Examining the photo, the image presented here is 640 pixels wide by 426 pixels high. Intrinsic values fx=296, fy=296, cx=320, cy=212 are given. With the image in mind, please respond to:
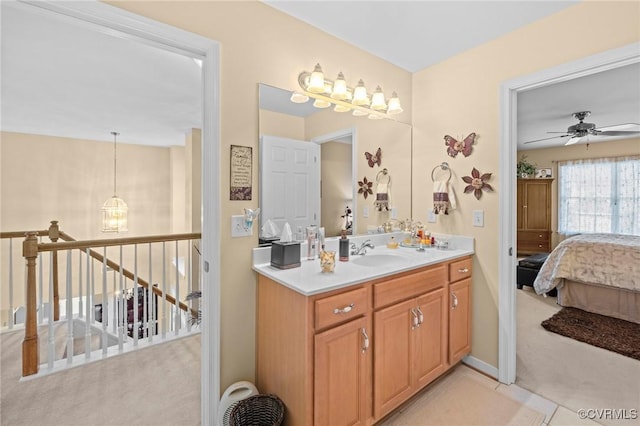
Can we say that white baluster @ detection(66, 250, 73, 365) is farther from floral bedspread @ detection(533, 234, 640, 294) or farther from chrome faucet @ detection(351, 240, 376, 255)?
floral bedspread @ detection(533, 234, 640, 294)

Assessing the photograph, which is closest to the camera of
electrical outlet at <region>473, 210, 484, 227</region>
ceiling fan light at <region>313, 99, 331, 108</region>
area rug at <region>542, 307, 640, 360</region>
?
ceiling fan light at <region>313, 99, 331, 108</region>

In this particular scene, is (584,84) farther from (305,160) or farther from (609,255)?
(305,160)

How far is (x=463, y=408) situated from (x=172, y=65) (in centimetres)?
328

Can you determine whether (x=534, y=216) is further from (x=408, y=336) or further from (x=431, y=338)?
(x=408, y=336)

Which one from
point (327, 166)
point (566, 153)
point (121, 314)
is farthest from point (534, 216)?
point (121, 314)

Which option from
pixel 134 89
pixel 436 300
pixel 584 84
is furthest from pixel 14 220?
pixel 584 84

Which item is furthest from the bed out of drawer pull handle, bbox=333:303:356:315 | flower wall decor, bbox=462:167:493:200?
drawer pull handle, bbox=333:303:356:315

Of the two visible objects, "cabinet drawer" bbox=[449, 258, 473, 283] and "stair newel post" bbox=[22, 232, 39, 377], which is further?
"stair newel post" bbox=[22, 232, 39, 377]

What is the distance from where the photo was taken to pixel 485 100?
2.22 meters

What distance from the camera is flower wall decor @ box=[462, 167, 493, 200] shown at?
2.22m

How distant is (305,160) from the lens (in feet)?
6.82

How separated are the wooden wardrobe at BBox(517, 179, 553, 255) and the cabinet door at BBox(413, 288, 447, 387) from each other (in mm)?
5714

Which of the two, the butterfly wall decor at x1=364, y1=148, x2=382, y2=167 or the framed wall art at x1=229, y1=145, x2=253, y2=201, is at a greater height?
the butterfly wall decor at x1=364, y1=148, x2=382, y2=167

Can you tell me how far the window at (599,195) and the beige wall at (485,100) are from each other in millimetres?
5369
